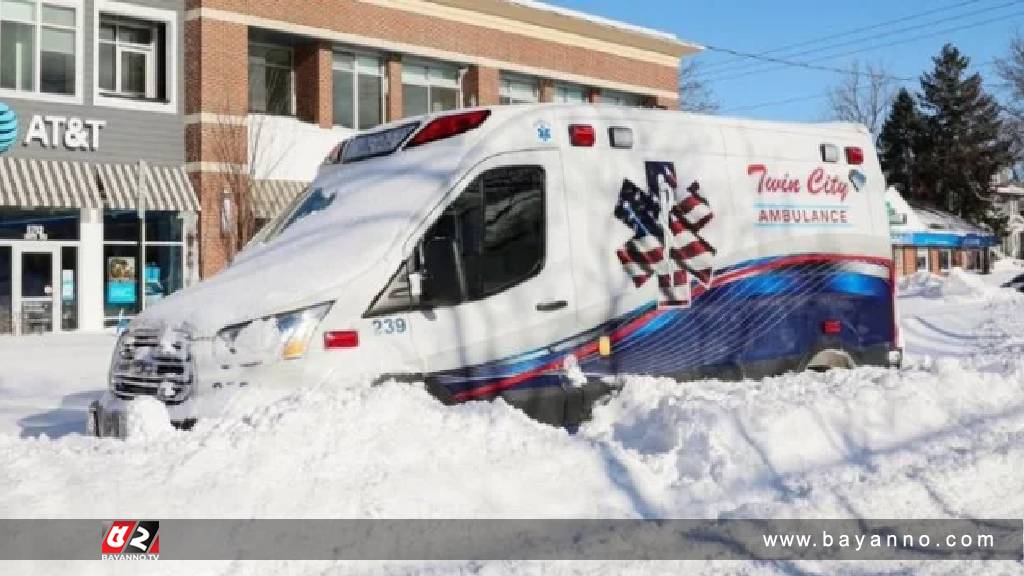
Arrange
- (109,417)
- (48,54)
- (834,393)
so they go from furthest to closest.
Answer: (48,54), (834,393), (109,417)

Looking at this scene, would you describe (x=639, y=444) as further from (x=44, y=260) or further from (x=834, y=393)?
(x=44, y=260)

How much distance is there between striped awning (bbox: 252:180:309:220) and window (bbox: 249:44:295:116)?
2.13m

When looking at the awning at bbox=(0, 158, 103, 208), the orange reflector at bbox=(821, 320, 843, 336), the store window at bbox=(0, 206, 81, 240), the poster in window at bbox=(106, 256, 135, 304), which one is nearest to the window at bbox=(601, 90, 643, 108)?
the poster in window at bbox=(106, 256, 135, 304)

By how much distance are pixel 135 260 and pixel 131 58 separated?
15.8 feet

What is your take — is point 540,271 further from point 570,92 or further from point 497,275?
point 570,92

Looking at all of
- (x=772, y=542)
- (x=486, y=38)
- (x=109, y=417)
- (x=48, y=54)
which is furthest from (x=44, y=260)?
(x=772, y=542)

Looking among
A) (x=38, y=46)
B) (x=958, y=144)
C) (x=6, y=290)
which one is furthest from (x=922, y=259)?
(x=6, y=290)

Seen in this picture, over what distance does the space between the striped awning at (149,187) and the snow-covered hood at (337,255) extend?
55.7 feet

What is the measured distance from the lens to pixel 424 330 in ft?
21.4

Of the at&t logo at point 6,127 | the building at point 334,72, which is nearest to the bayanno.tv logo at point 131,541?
the at&t logo at point 6,127

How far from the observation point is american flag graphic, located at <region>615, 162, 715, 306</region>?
308 inches

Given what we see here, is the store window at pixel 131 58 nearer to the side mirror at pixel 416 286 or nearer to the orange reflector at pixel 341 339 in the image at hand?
the side mirror at pixel 416 286

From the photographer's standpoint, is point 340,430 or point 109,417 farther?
point 109,417

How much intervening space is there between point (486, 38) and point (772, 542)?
26.9 m
